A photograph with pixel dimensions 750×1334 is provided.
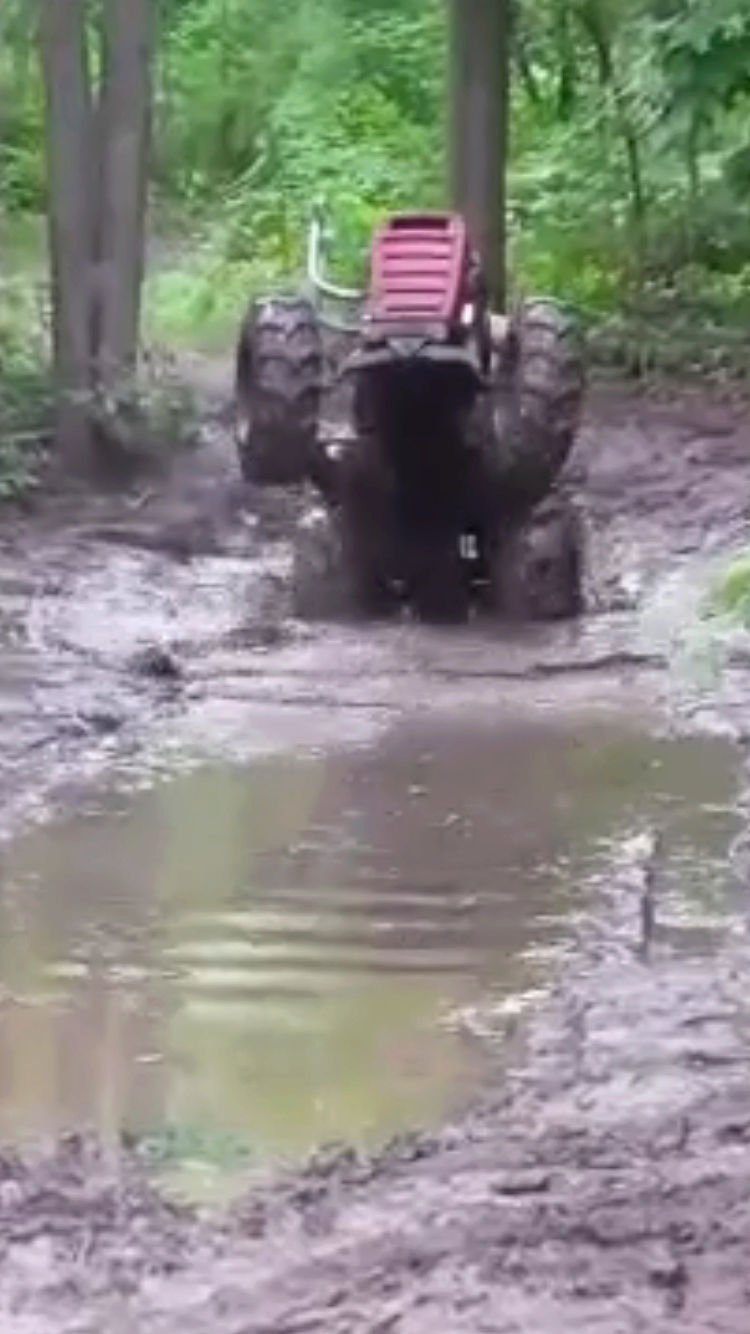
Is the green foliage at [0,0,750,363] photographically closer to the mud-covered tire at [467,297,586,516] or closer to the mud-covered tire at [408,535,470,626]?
the mud-covered tire at [467,297,586,516]

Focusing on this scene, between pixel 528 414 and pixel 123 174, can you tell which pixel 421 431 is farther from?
pixel 123 174

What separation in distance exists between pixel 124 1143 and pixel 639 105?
1652 cm

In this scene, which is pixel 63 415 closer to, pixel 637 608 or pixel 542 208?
pixel 637 608

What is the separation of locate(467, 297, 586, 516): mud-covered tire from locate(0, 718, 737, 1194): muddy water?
8.12 ft

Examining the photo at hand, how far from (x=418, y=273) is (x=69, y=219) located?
5.41 meters

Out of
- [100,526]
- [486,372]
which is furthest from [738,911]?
[100,526]

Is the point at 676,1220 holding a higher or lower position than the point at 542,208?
lower

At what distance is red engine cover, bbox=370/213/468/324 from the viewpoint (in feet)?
46.7

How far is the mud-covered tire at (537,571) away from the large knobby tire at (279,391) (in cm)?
111

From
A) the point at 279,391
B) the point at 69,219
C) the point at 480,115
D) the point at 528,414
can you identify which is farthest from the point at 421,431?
the point at 480,115

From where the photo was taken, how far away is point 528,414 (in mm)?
14805

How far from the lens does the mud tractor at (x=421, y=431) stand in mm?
14344

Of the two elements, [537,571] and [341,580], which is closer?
[537,571]

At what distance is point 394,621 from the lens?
1551 cm
